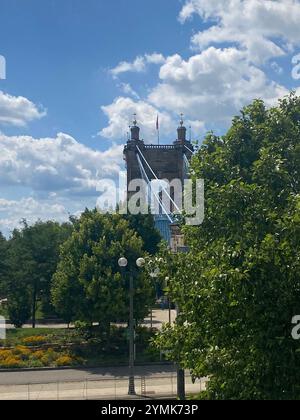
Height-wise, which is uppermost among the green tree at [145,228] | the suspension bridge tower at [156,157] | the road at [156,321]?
the suspension bridge tower at [156,157]

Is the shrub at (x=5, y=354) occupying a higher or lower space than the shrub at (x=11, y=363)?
higher

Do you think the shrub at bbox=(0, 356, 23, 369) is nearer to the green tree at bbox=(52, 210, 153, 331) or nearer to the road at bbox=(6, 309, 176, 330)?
the green tree at bbox=(52, 210, 153, 331)

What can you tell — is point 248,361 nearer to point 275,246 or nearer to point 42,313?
point 275,246

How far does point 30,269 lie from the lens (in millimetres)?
45688

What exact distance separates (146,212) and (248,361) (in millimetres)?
43027

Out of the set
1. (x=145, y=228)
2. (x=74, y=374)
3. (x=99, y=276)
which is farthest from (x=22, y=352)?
(x=145, y=228)

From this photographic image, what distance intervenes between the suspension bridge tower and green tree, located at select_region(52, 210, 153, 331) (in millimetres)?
70322

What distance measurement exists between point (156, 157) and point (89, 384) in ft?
281

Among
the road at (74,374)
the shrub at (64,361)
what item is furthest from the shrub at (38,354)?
the road at (74,374)

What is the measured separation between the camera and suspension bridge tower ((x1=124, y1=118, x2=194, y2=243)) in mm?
108062

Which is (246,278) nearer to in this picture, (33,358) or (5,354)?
(33,358)

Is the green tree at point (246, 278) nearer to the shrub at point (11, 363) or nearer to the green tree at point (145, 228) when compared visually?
the shrub at point (11, 363)

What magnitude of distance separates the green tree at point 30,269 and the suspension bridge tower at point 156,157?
195 ft

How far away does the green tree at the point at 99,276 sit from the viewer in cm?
3309
